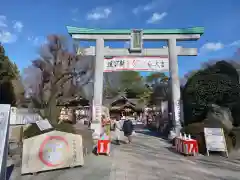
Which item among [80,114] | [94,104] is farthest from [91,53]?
[80,114]

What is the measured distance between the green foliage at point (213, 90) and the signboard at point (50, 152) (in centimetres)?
693

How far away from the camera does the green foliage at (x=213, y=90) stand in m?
9.20

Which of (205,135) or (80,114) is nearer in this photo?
(205,135)

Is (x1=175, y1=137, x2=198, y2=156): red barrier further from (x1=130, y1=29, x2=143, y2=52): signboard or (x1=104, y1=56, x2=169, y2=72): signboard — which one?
(x1=130, y1=29, x2=143, y2=52): signboard

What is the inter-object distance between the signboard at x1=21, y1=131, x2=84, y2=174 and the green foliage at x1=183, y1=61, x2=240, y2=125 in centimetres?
693

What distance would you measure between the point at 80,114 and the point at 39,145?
23768 millimetres

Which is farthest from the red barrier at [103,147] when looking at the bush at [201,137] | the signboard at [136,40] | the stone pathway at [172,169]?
the signboard at [136,40]

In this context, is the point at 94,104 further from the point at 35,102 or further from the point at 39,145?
the point at 35,102

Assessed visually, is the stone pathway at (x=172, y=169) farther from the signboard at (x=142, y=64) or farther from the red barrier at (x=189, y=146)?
the signboard at (x=142, y=64)

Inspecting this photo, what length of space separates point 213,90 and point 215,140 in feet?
8.87

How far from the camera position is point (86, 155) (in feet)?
22.5

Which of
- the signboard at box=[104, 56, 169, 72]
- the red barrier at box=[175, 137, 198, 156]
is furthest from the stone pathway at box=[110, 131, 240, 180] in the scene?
the signboard at box=[104, 56, 169, 72]

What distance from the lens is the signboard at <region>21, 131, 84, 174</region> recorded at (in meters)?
4.76

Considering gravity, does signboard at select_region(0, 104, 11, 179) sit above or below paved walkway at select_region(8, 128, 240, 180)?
above
